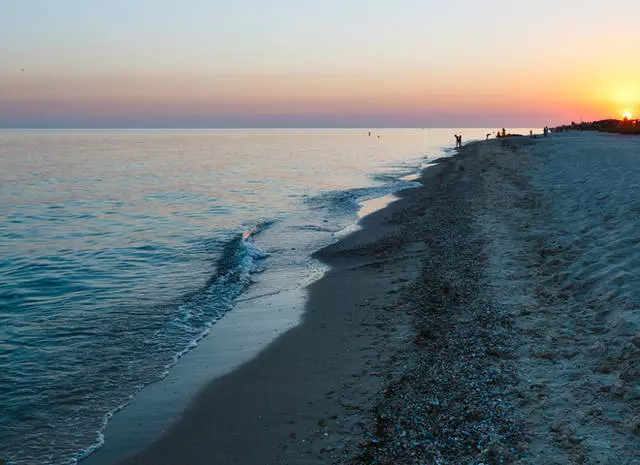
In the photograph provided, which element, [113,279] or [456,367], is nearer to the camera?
[456,367]

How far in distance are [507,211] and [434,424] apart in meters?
16.3

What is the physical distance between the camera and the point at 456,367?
26.3ft

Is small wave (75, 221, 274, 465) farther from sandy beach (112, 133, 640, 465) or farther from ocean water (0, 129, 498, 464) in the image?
sandy beach (112, 133, 640, 465)

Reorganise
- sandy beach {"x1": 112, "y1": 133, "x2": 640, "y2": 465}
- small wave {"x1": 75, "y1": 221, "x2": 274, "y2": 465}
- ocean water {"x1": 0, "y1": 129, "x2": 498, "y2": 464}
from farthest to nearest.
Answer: small wave {"x1": 75, "y1": 221, "x2": 274, "y2": 465}
ocean water {"x1": 0, "y1": 129, "x2": 498, "y2": 464}
sandy beach {"x1": 112, "y1": 133, "x2": 640, "y2": 465}

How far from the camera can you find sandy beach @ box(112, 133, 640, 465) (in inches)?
240

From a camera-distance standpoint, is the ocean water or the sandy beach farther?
the ocean water

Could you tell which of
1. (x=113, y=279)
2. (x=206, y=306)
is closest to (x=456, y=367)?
(x=206, y=306)

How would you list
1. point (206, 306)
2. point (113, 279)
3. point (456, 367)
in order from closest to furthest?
point (456, 367) → point (206, 306) → point (113, 279)

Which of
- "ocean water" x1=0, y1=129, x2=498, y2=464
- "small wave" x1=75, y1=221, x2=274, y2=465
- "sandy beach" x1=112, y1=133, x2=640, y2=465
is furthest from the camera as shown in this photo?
"small wave" x1=75, y1=221, x2=274, y2=465

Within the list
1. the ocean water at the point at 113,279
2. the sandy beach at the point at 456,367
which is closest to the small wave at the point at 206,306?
the ocean water at the point at 113,279

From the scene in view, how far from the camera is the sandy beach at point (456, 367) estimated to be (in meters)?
6.10

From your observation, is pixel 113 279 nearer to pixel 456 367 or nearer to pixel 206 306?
pixel 206 306

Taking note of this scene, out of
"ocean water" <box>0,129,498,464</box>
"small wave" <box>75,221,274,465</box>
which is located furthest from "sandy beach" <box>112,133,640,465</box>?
"ocean water" <box>0,129,498,464</box>

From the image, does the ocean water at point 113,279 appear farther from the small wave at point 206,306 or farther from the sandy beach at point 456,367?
the sandy beach at point 456,367
